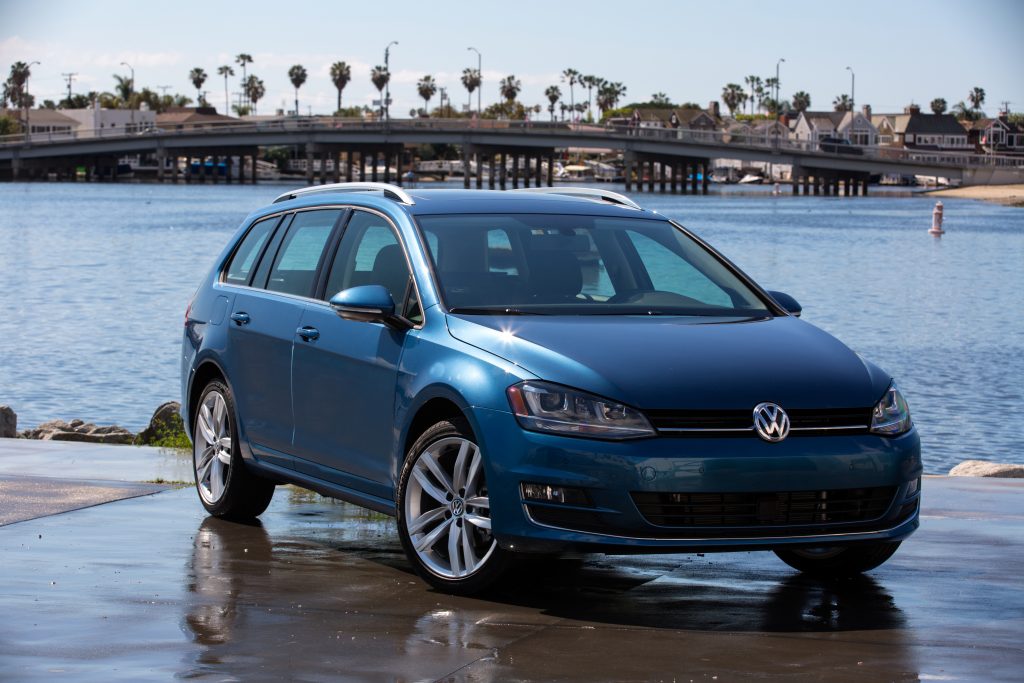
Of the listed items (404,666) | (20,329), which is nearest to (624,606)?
(404,666)

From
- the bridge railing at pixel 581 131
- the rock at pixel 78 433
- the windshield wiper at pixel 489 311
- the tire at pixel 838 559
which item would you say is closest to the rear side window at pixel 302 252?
the windshield wiper at pixel 489 311

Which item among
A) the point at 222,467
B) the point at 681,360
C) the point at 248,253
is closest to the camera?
the point at 681,360

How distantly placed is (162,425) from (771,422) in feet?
39.0

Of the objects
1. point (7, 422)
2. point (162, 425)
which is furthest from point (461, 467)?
point (162, 425)

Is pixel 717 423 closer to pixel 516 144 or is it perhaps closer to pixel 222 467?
pixel 222 467

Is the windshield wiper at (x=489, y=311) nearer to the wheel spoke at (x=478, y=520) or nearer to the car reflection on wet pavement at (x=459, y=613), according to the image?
the wheel spoke at (x=478, y=520)

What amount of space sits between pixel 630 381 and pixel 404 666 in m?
1.38

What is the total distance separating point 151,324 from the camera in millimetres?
36188

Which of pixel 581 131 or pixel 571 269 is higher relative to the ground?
pixel 571 269

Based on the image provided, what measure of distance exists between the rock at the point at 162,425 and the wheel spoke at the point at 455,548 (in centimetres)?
1015

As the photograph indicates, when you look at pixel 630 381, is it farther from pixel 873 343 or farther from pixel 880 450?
pixel 873 343

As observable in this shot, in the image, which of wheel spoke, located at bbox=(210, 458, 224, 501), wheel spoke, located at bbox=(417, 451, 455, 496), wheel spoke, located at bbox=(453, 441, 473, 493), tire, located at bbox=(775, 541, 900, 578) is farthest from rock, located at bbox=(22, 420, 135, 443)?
tire, located at bbox=(775, 541, 900, 578)

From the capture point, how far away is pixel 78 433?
16391 millimetres

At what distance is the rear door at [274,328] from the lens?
7867 millimetres
